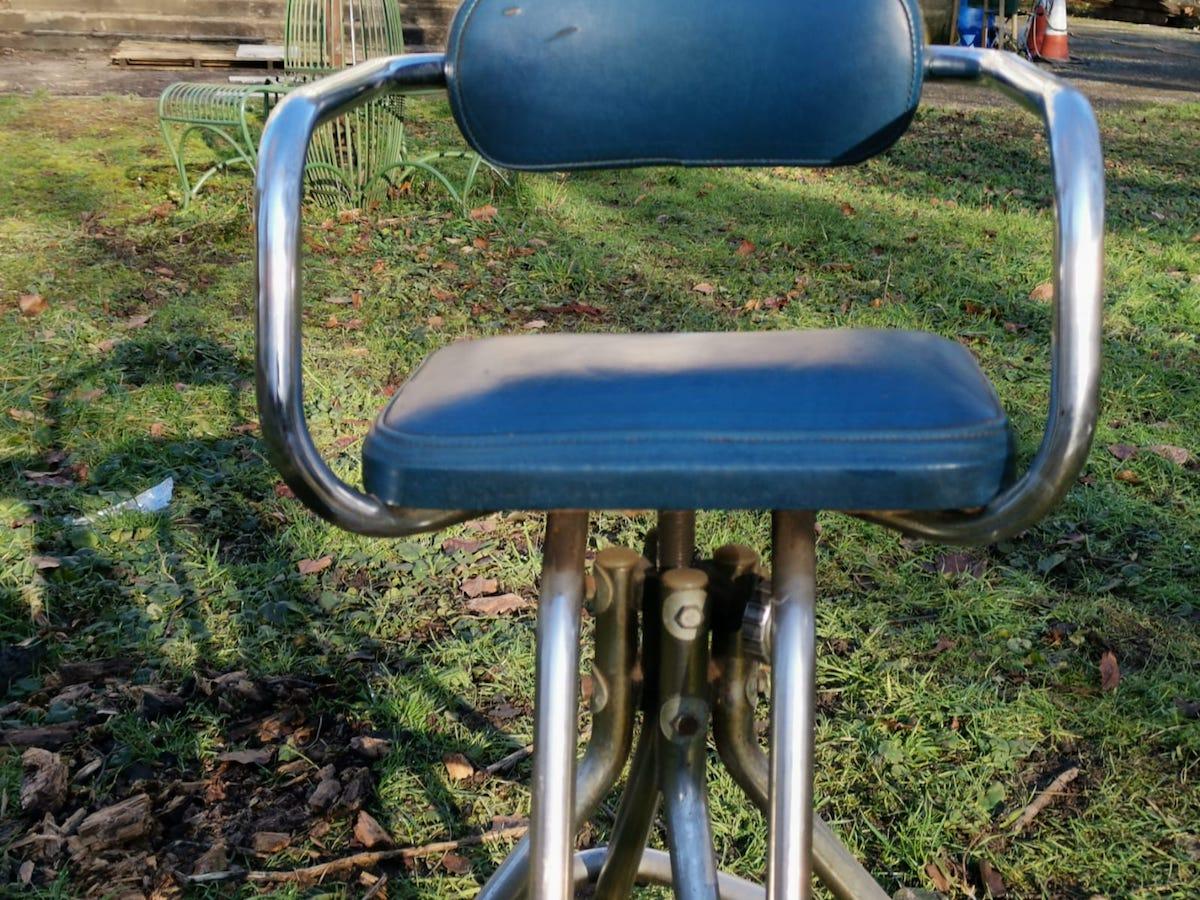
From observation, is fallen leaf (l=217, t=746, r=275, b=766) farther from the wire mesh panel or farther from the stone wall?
the stone wall

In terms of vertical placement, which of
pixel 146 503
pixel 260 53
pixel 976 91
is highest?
pixel 260 53

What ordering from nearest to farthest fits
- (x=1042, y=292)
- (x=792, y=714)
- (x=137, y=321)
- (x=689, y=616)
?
(x=792, y=714)
(x=689, y=616)
(x=137, y=321)
(x=1042, y=292)

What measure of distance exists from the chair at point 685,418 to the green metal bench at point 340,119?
3843mm

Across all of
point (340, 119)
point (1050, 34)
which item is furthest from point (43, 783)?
point (1050, 34)

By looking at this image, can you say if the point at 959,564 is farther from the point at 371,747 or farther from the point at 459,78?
the point at 459,78

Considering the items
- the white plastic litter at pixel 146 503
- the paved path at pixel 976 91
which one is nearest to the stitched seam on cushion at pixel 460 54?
the white plastic litter at pixel 146 503

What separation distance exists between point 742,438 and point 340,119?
14.9ft

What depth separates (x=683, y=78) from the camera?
3.70 ft

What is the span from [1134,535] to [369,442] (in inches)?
81.4

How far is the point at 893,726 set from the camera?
196 cm

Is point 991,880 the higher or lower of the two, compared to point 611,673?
lower

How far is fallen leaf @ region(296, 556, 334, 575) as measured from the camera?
7.90 feet

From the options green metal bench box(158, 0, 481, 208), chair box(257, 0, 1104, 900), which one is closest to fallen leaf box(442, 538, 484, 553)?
chair box(257, 0, 1104, 900)

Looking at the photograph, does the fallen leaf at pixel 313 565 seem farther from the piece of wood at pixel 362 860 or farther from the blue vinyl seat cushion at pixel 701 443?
the blue vinyl seat cushion at pixel 701 443
